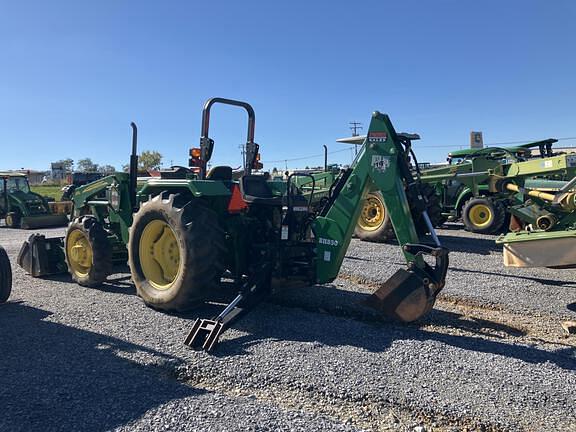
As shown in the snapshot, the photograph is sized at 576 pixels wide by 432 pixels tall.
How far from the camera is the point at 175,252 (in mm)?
5516

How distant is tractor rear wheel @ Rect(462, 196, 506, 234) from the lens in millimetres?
12156

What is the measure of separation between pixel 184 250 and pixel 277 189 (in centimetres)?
145

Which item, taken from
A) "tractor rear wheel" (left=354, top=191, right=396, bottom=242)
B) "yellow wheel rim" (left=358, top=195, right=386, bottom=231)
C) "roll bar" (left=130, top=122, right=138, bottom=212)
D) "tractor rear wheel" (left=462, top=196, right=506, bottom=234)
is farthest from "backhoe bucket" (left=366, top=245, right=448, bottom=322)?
"tractor rear wheel" (left=462, top=196, right=506, bottom=234)

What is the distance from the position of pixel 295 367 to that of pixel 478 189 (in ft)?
35.3

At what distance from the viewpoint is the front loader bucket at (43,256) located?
712 cm

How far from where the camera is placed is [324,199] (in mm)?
5297

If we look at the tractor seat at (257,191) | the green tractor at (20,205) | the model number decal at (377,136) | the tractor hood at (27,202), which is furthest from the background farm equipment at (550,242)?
the tractor hood at (27,202)

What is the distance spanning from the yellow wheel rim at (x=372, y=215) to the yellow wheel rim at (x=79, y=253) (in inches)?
246

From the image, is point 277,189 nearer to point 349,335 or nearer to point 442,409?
point 349,335

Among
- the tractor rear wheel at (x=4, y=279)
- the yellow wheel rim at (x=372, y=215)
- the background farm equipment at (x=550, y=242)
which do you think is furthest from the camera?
the yellow wheel rim at (x=372, y=215)

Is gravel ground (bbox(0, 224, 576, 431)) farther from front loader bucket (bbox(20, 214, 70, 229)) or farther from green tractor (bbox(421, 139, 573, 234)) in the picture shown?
front loader bucket (bbox(20, 214, 70, 229))

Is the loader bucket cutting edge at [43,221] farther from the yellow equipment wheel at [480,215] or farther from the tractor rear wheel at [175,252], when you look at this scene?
the yellow equipment wheel at [480,215]

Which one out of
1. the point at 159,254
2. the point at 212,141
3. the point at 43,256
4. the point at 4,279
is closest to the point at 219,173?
the point at 212,141

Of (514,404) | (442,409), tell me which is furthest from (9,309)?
(514,404)
